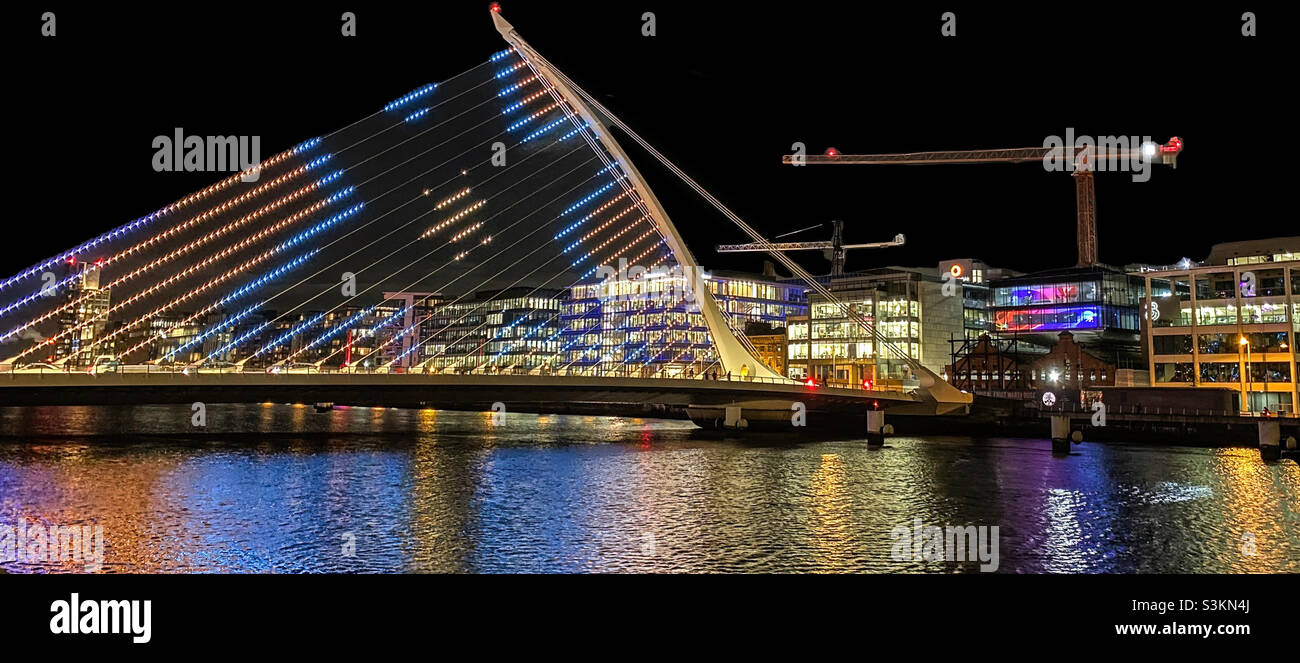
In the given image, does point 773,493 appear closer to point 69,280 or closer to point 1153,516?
point 1153,516

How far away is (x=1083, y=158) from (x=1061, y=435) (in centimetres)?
7860

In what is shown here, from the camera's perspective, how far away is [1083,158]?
4200 inches

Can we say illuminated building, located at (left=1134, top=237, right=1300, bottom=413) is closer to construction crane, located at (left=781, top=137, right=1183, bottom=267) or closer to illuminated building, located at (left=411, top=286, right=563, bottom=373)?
construction crane, located at (left=781, top=137, right=1183, bottom=267)

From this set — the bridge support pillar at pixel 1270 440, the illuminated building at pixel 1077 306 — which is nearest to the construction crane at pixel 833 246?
the illuminated building at pixel 1077 306

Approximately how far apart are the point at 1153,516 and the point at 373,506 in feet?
65.5

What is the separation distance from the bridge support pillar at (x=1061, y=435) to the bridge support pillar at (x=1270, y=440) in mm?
7582

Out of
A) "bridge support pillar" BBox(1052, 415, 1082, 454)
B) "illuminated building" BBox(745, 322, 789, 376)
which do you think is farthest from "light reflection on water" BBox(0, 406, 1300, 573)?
"illuminated building" BBox(745, 322, 789, 376)

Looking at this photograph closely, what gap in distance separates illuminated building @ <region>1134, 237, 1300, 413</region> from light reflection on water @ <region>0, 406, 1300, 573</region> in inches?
767

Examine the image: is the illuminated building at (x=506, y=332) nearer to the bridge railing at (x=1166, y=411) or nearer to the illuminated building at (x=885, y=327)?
the illuminated building at (x=885, y=327)

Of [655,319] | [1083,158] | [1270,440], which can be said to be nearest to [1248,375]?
[1270,440]

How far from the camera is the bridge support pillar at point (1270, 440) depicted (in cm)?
3724

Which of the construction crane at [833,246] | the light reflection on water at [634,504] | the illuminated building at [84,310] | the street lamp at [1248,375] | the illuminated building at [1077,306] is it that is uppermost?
the construction crane at [833,246]
